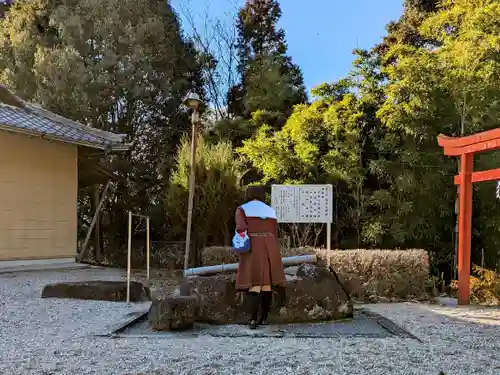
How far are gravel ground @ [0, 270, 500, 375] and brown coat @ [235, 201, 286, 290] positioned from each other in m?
0.70

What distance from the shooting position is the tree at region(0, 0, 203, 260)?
45.7 feet

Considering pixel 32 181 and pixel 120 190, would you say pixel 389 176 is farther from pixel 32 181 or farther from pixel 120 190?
pixel 120 190

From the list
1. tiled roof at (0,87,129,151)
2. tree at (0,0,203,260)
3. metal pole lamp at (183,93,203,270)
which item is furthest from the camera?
tree at (0,0,203,260)

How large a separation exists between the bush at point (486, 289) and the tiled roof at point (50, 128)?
660 centimetres

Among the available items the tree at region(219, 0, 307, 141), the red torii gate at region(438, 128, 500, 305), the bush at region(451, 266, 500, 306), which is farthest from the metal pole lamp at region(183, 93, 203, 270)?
the bush at region(451, 266, 500, 306)

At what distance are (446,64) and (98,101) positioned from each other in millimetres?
8664

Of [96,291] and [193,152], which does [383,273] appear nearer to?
[96,291]

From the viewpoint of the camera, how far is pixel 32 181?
32.0 ft

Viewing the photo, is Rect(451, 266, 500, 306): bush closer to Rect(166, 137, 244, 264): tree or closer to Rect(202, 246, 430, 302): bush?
Rect(202, 246, 430, 302): bush

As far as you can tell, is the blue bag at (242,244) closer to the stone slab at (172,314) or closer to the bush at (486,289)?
the stone slab at (172,314)

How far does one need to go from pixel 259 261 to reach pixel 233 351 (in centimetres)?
124

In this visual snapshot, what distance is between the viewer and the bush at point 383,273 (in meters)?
7.45

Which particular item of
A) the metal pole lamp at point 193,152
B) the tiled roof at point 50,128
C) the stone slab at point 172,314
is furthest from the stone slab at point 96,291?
the tiled roof at point 50,128

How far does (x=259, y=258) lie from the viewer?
16.4 feet
